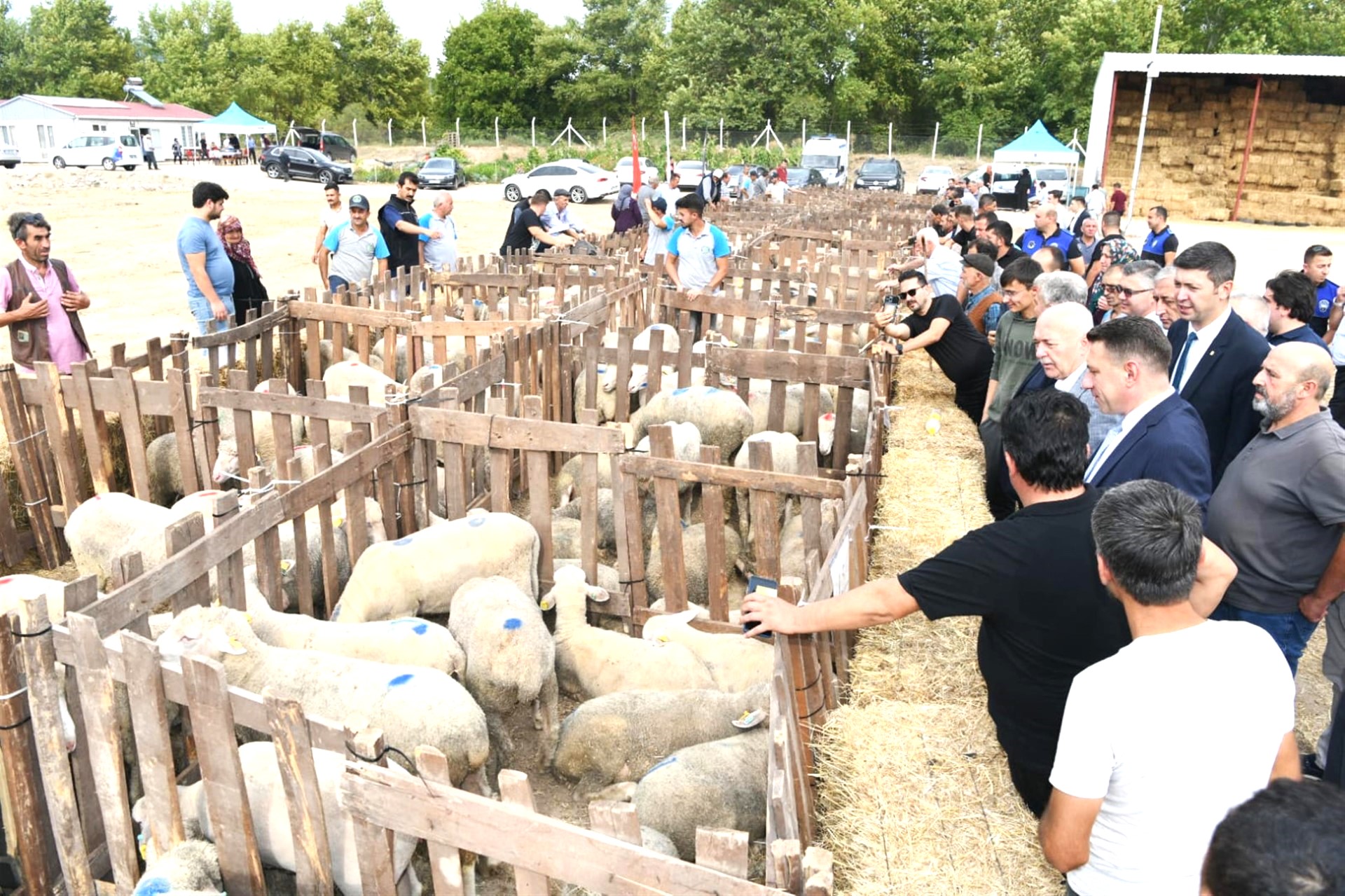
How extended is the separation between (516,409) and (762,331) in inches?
172

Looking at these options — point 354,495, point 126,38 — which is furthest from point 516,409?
point 126,38

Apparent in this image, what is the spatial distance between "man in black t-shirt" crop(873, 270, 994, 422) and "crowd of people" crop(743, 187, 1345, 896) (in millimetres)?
1649

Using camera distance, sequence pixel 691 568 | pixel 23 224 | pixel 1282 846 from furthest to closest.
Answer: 1. pixel 23 224
2. pixel 691 568
3. pixel 1282 846

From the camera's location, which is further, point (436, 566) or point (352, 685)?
point (436, 566)

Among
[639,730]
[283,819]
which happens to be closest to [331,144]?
[639,730]

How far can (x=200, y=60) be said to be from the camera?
83438mm

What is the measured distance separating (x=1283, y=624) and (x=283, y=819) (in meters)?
4.41

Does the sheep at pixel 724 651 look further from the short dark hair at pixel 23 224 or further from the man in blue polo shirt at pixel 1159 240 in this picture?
the man in blue polo shirt at pixel 1159 240

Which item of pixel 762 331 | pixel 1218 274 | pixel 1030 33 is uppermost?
pixel 1030 33

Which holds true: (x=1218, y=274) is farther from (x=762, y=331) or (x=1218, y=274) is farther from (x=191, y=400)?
(x=191, y=400)

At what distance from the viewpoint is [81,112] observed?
66500 mm

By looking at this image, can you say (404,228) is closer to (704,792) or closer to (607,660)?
(607,660)

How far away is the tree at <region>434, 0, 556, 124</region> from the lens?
2795 inches

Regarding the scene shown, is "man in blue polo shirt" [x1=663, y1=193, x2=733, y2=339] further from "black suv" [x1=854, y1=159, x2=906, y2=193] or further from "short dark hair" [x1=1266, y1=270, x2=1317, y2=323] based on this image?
"black suv" [x1=854, y1=159, x2=906, y2=193]
